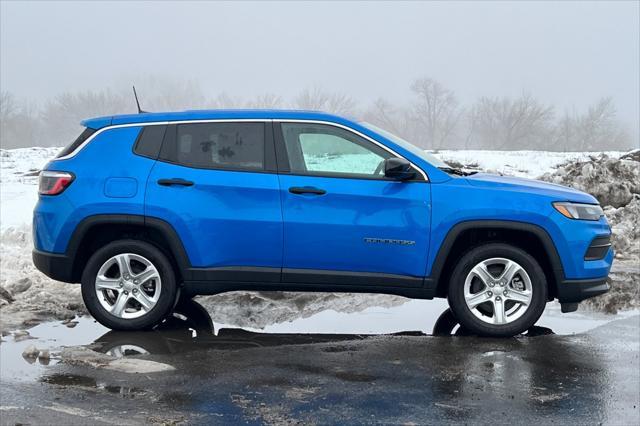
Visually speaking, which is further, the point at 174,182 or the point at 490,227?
the point at 174,182

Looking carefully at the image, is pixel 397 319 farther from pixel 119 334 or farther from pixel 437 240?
pixel 119 334

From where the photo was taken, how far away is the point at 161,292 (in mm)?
6105

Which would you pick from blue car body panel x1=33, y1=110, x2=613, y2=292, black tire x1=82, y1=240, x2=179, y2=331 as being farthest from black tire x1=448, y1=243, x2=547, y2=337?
black tire x1=82, y1=240, x2=179, y2=331

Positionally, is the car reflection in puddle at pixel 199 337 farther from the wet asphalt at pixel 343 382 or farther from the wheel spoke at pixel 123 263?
the wheel spoke at pixel 123 263

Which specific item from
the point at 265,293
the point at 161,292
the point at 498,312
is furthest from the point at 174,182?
the point at 498,312

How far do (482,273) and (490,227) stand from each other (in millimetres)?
398

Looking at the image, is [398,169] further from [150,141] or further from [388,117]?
[388,117]

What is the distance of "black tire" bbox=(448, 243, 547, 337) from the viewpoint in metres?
5.94

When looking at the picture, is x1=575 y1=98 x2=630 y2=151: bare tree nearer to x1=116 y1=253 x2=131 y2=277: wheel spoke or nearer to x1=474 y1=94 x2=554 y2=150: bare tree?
x1=474 y1=94 x2=554 y2=150: bare tree

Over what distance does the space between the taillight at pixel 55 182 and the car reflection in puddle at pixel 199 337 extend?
135 cm

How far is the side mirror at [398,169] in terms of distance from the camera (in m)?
5.87

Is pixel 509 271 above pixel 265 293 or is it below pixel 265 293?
above

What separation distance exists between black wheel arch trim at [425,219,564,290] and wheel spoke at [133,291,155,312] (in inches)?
93.8

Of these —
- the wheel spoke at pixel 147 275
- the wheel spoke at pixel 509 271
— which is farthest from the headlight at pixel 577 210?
the wheel spoke at pixel 147 275
